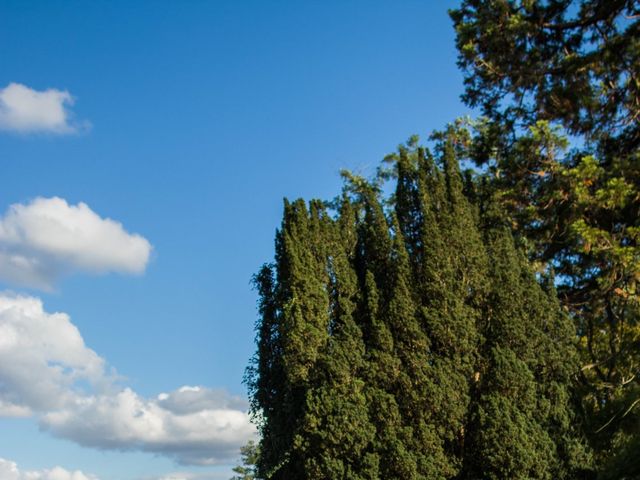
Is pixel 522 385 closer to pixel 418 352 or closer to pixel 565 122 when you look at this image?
pixel 418 352

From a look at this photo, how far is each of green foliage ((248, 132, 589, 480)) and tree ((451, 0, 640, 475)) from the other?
232 centimetres

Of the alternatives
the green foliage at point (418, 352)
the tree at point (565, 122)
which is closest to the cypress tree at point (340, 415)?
the green foliage at point (418, 352)

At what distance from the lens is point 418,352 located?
16.1 m

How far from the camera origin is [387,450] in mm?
15266

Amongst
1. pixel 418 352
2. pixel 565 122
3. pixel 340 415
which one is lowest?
pixel 340 415

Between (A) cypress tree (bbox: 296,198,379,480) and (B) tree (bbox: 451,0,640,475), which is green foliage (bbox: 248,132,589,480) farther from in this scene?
(B) tree (bbox: 451,0,640,475)

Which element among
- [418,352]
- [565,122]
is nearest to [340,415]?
[418,352]

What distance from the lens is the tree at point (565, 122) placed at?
37.5 ft

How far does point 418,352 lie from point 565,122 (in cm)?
648

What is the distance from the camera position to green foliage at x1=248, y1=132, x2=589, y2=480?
1522cm

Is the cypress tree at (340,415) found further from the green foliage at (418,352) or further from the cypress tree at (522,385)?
the cypress tree at (522,385)

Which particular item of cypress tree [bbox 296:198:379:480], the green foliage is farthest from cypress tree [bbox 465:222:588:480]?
cypress tree [bbox 296:198:379:480]

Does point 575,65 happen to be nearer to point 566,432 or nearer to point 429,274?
point 429,274

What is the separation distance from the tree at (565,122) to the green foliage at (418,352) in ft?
7.61
